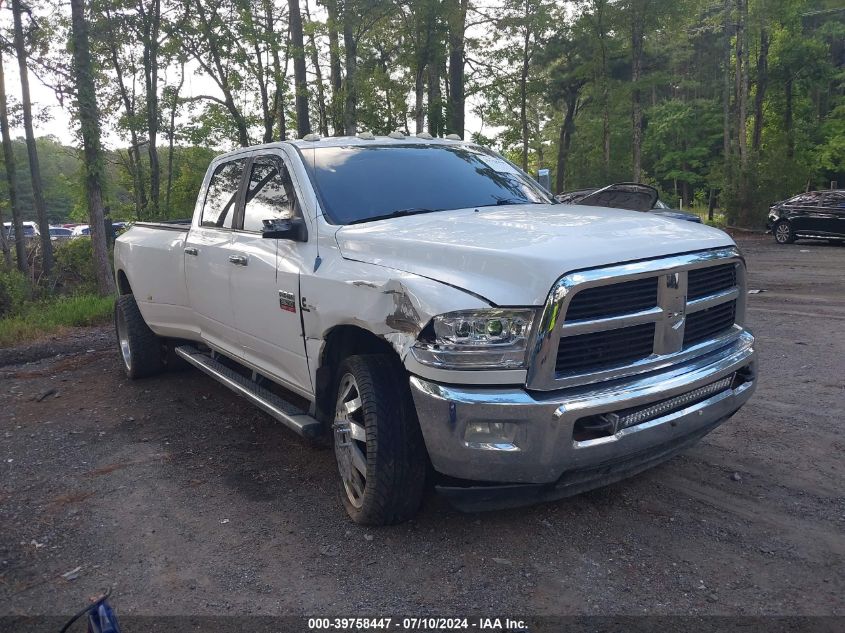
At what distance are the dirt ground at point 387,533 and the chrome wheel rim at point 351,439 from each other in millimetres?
237

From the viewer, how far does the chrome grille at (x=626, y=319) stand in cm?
291

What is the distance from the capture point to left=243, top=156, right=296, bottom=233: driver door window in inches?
175

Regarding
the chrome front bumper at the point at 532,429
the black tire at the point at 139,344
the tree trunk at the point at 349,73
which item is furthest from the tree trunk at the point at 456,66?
the chrome front bumper at the point at 532,429

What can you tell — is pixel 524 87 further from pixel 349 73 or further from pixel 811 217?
pixel 811 217

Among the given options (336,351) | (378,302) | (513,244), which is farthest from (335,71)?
(513,244)

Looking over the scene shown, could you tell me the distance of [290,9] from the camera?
67.1 feet

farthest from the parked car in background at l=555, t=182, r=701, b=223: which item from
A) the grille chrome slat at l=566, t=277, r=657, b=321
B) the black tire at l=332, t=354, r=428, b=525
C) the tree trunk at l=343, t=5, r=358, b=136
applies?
the tree trunk at l=343, t=5, r=358, b=136

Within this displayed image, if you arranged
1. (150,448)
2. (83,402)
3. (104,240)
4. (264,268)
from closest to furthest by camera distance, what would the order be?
1. (264,268)
2. (150,448)
3. (83,402)
4. (104,240)

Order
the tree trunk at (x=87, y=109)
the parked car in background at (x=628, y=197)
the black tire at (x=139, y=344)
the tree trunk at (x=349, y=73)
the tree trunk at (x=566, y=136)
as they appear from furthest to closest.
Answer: the tree trunk at (x=566, y=136) < the tree trunk at (x=349, y=73) < the tree trunk at (x=87, y=109) < the parked car in background at (x=628, y=197) < the black tire at (x=139, y=344)

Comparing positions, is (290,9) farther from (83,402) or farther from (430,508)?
(430,508)

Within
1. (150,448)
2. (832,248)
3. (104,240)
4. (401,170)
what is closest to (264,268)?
(401,170)

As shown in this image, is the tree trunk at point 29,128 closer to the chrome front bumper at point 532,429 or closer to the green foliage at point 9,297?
the green foliage at point 9,297

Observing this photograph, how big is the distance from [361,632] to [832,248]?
2064cm

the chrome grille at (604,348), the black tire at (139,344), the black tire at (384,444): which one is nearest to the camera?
the chrome grille at (604,348)
